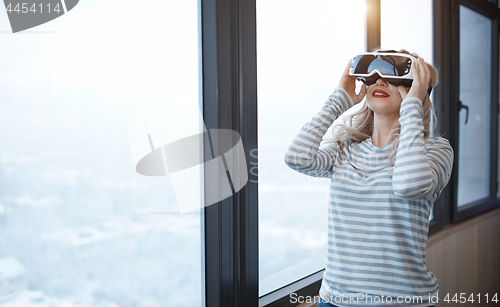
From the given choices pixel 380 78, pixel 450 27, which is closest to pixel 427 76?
pixel 380 78

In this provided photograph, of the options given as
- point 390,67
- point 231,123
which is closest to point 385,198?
point 390,67

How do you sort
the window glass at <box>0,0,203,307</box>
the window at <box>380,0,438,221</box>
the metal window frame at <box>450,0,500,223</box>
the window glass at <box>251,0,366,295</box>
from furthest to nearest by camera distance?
the metal window frame at <box>450,0,500,223</box> → the window at <box>380,0,438,221</box> → the window glass at <box>251,0,366,295</box> → the window glass at <box>0,0,203,307</box>

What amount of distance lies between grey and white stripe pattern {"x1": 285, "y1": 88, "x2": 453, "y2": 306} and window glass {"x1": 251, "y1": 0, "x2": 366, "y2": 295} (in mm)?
227

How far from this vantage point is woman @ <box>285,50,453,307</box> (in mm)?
923

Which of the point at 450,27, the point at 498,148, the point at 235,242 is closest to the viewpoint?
the point at 235,242

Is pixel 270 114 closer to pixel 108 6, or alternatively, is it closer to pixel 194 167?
pixel 194 167

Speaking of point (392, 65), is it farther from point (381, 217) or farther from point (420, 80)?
point (381, 217)

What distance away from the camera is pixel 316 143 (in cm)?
104

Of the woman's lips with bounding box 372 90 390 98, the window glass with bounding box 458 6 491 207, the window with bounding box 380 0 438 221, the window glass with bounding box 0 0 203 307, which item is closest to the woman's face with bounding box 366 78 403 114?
the woman's lips with bounding box 372 90 390 98

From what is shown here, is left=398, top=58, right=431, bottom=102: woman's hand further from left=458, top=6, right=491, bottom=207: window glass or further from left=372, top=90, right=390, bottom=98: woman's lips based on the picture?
left=458, top=6, right=491, bottom=207: window glass

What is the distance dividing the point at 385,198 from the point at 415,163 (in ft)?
0.41

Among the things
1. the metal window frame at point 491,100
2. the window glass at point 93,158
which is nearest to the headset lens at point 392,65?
the window glass at point 93,158

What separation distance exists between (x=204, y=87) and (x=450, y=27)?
1.74 meters

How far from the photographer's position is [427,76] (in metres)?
0.96
